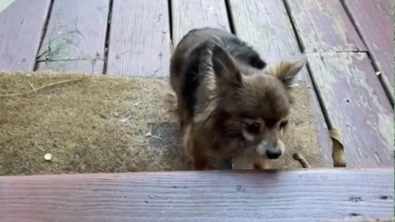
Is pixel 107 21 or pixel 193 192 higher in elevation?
pixel 193 192

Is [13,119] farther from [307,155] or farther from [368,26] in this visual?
[368,26]

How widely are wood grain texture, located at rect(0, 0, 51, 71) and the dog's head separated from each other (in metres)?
1.08

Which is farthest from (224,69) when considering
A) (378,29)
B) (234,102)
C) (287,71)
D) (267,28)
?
(378,29)

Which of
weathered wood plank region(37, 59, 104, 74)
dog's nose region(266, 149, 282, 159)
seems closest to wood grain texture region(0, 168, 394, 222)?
dog's nose region(266, 149, 282, 159)

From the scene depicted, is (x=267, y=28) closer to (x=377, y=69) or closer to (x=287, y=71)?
(x=377, y=69)

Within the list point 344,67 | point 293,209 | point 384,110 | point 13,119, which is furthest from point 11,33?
point 293,209

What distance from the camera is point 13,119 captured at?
2.08m

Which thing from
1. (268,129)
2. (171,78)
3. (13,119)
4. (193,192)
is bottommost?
(13,119)

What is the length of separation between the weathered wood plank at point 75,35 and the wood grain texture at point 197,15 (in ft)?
1.11

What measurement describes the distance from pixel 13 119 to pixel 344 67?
1.40m

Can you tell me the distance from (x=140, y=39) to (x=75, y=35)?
30 cm

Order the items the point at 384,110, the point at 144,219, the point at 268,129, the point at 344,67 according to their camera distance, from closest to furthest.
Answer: the point at 144,219 < the point at 268,129 < the point at 384,110 < the point at 344,67

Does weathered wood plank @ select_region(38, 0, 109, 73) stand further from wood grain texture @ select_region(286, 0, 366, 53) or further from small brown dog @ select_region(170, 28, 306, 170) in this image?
wood grain texture @ select_region(286, 0, 366, 53)

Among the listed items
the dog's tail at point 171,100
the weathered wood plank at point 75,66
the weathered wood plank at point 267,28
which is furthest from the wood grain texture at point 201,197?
the weathered wood plank at point 75,66
